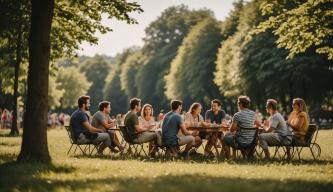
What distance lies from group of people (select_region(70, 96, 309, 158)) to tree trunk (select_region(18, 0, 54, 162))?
3.05 metres

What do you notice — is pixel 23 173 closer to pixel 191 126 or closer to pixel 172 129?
pixel 172 129

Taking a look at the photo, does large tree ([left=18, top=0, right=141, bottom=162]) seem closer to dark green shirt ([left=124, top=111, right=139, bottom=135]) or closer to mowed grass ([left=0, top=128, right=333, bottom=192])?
mowed grass ([left=0, top=128, right=333, bottom=192])

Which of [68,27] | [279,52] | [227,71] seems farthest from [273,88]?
[68,27]

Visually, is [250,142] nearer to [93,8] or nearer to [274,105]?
[274,105]

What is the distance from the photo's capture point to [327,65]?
45.8 metres

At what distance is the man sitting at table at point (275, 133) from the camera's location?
1534 centimetres

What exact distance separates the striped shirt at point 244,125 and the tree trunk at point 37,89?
5.00m

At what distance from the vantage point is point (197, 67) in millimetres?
68062

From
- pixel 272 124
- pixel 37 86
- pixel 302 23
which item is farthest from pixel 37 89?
pixel 302 23

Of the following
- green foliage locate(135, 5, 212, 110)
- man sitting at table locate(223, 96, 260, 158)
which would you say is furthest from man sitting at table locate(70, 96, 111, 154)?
green foliage locate(135, 5, 212, 110)

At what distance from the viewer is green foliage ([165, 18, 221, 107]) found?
6738 centimetres

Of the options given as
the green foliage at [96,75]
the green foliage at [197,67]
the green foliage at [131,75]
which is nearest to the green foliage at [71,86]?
the green foliage at [131,75]

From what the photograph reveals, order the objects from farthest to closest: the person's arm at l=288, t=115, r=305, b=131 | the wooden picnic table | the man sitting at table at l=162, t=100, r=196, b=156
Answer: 1. the wooden picnic table
2. the man sitting at table at l=162, t=100, r=196, b=156
3. the person's arm at l=288, t=115, r=305, b=131

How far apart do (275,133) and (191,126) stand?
2.62 metres
